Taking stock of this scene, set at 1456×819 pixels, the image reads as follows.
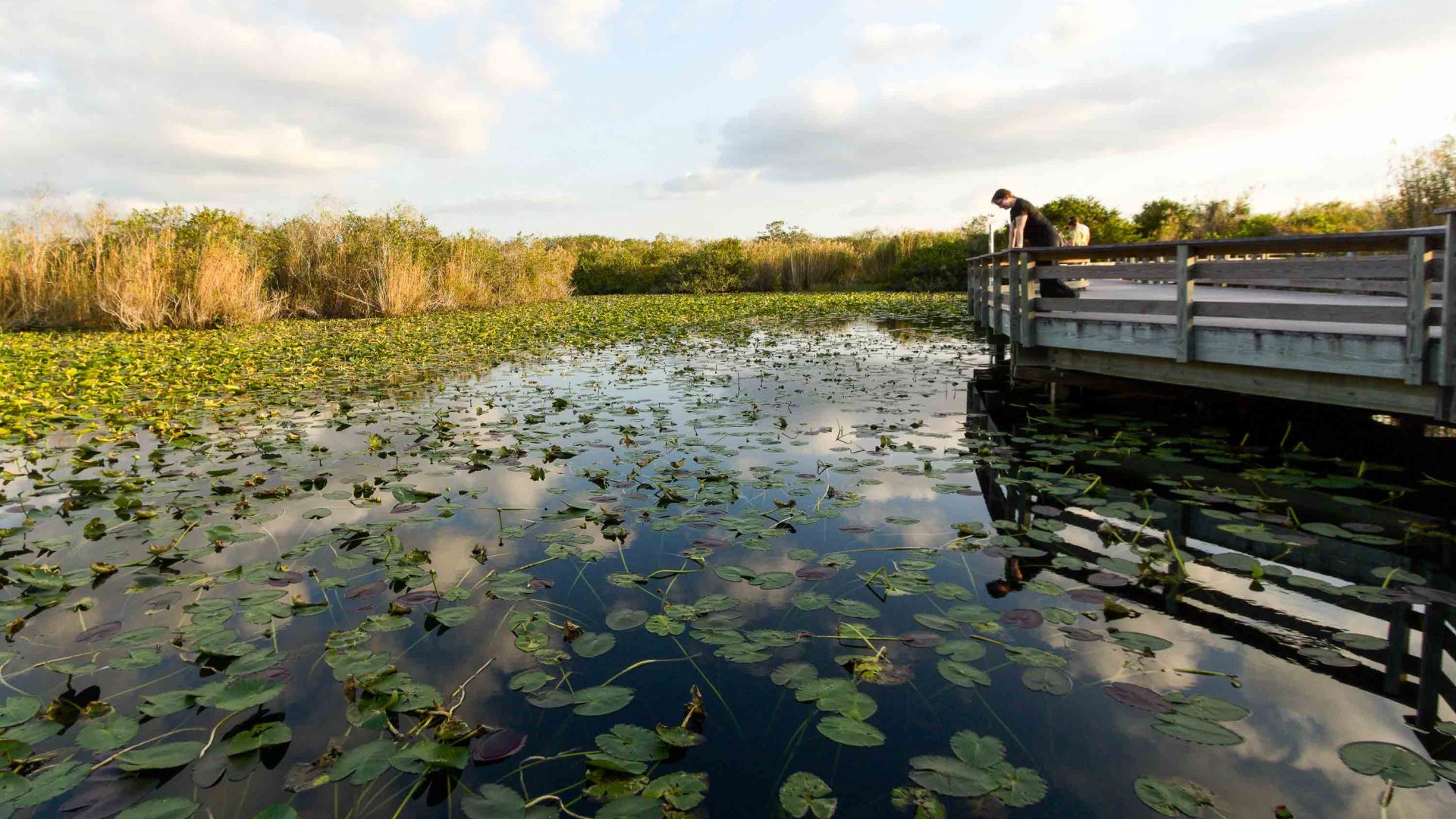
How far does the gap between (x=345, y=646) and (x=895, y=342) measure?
10693 millimetres

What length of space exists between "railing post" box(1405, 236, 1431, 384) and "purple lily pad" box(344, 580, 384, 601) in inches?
216

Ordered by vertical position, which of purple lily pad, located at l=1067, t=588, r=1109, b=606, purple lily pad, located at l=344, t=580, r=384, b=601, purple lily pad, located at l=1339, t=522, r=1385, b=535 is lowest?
purple lily pad, located at l=1339, t=522, r=1385, b=535

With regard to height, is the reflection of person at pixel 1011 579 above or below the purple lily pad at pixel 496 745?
below

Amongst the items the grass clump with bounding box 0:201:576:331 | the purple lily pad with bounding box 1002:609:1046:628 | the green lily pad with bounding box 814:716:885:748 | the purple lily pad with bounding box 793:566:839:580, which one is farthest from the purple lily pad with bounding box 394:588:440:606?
the grass clump with bounding box 0:201:576:331

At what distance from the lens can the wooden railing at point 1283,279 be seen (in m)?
4.14

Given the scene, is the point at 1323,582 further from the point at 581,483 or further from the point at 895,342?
the point at 895,342

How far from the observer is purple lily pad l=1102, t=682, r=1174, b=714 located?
7.29 ft

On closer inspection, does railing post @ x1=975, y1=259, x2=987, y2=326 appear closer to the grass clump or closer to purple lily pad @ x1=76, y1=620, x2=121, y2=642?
purple lily pad @ x1=76, y1=620, x2=121, y2=642

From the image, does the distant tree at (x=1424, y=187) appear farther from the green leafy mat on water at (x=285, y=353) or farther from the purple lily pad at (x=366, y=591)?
the purple lily pad at (x=366, y=591)

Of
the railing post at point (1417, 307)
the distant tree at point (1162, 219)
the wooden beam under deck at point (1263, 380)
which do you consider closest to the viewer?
the railing post at point (1417, 307)

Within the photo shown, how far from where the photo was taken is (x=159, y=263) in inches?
591

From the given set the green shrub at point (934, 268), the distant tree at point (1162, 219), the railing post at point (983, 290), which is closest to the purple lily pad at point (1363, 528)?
the railing post at point (983, 290)

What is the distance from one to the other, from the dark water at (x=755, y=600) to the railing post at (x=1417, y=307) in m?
0.69

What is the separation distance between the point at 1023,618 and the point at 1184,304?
12.6 feet
